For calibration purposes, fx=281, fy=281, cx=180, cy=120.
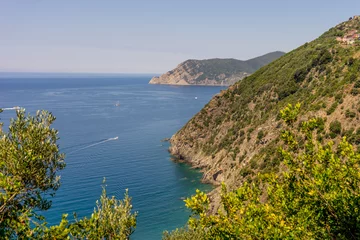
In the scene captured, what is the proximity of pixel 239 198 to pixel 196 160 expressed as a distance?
3306 inches

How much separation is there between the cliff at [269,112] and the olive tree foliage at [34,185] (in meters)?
40.9

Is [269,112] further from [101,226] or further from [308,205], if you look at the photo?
[101,226]

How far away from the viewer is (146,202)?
2753 inches

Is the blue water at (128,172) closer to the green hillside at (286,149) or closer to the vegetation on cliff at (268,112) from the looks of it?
the green hillside at (286,149)

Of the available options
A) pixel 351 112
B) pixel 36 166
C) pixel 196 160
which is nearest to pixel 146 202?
pixel 196 160

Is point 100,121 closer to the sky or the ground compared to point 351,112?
closer to the ground

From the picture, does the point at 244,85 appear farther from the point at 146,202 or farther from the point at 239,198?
the point at 239,198

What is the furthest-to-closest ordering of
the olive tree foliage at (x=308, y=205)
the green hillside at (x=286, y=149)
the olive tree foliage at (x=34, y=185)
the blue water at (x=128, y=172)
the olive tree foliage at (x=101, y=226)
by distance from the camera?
the blue water at (x=128, y=172)
the olive tree foliage at (x=34, y=185)
the olive tree foliage at (x=101, y=226)
the green hillside at (x=286, y=149)
the olive tree foliage at (x=308, y=205)

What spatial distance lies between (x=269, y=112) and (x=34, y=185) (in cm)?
7382

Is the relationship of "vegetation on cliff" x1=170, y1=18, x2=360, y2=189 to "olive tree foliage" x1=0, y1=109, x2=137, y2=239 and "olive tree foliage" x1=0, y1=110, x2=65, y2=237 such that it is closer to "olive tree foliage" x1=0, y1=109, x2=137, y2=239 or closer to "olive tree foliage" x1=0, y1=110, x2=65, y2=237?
"olive tree foliage" x1=0, y1=109, x2=137, y2=239

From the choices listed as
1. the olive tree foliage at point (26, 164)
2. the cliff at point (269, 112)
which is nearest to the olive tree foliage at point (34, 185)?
the olive tree foliage at point (26, 164)

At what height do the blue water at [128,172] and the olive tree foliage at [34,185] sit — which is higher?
the olive tree foliage at [34,185]

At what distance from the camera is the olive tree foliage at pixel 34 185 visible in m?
14.0

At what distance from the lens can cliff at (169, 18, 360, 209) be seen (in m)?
58.9
